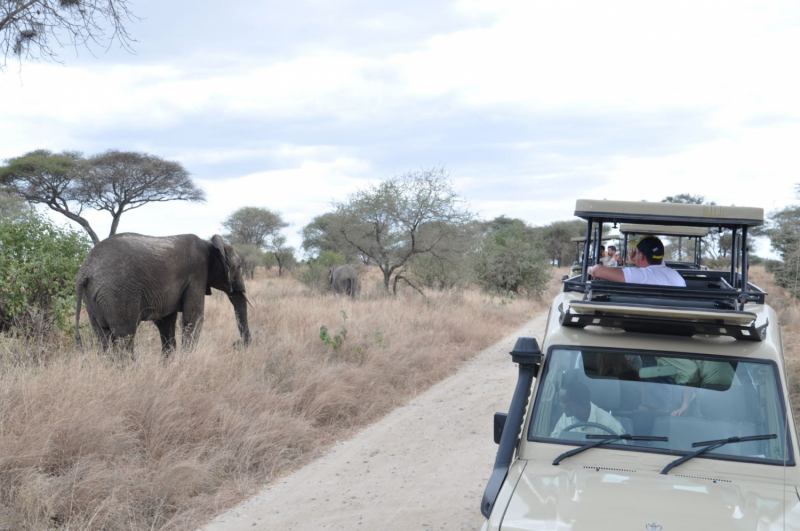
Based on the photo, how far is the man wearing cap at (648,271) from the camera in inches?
199

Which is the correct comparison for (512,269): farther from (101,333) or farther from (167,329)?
(101,333)

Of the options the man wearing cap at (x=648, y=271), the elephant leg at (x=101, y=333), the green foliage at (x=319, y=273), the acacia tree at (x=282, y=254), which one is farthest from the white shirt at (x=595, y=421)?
the acacia tree at (x=282, y=254)

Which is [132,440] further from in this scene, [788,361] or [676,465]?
[788,361]

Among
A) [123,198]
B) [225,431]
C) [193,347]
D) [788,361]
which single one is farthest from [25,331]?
[123,198]

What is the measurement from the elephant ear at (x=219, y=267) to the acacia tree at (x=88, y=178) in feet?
57.4

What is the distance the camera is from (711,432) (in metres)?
3.17

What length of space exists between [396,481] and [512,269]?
21.7m

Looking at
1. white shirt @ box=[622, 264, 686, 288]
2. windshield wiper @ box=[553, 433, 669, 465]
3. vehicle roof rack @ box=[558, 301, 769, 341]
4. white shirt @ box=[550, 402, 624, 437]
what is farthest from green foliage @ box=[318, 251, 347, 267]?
windshield wiper @ box=[553, 433, 669, 465]

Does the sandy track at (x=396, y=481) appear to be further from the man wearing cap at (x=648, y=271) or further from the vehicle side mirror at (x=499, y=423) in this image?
the man wearing cap at (x=648, y=271)

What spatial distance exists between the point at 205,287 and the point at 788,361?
8.57 meters

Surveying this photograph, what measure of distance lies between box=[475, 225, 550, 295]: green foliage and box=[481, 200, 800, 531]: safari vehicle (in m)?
22.9

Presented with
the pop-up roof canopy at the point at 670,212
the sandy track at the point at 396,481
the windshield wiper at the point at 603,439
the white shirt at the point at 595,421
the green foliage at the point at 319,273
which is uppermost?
the pop-up roof canopy at the point at 670,212

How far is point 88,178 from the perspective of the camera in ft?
81.5

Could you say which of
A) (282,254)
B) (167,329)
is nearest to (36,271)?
(167,329)
